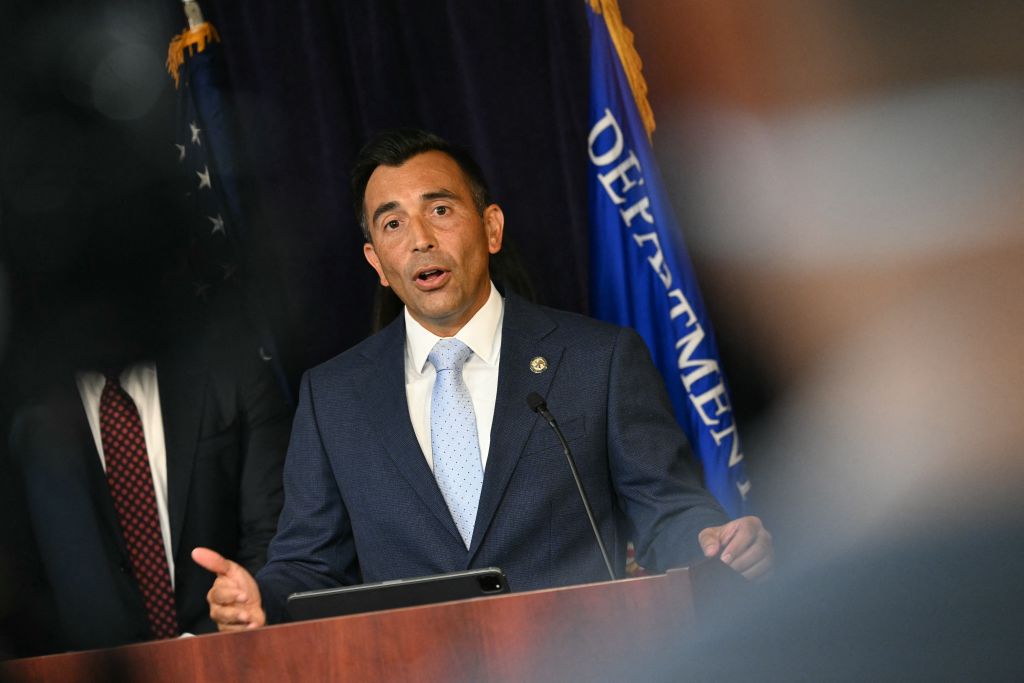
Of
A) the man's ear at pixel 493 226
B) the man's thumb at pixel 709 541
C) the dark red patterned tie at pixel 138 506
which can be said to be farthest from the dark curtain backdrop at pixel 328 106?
the man's thumb at pixel 709 541

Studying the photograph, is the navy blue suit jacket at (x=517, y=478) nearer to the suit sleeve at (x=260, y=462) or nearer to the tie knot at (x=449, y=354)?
the tie knot at (x=449, y=354)

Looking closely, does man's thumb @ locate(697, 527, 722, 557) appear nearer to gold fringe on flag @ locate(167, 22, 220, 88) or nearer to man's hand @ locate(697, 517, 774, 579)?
man's hand @ locate(697, 517, 774, 579)

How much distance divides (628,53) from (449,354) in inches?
51.7

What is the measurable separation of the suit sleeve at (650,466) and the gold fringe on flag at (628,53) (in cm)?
108

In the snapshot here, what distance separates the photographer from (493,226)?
2.88 metres

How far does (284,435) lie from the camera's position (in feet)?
10.7

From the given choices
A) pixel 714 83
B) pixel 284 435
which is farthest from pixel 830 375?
pixel 284 435

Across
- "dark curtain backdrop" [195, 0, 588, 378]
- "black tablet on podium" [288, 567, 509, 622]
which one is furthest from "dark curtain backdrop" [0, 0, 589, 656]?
"black tablet on podium" [288, 567, 509, 622]

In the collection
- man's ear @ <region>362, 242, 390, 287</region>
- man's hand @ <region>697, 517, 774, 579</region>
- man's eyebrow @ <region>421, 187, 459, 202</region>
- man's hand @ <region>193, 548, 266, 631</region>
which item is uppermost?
man's eyebrow @ <region>421, 187, 459, 202</region>

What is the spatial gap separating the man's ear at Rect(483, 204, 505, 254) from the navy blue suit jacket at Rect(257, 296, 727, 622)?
0.75 ft

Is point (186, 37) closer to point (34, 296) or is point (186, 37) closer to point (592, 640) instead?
point (34, 296)

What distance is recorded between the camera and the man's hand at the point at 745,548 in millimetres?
1898

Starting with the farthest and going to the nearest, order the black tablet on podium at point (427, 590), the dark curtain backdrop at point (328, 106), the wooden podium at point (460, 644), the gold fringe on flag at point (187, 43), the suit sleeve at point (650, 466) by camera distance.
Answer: the gold fringe on flag at point (187, 43)
the dark curtain backdrop at point (328, 106)
the suit sleeve at point (650, 466)
the black tablet on podium at point (427, 590)
the wooden podium at point (460, 644)

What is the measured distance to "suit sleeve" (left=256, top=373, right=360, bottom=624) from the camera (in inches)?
98.7
